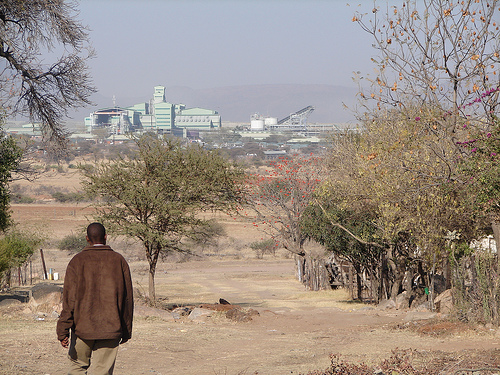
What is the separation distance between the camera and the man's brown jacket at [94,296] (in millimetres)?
5547

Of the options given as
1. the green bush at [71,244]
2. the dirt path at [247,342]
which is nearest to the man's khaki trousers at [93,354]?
the dirt path at [247,342]

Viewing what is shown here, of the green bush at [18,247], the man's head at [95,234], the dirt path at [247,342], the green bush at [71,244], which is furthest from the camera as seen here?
the green bush at [71,244]

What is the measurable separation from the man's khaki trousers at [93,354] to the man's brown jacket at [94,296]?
0.11m

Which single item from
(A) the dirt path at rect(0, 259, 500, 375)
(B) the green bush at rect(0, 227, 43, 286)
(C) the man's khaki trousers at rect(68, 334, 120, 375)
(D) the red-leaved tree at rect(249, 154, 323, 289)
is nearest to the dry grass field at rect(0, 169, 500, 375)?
(A) the dirt path at rect(0, 259, 500, 375)

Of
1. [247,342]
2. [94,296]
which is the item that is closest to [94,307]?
[94,296]

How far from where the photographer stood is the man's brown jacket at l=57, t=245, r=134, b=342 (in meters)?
5.55

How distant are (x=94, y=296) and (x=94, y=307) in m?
0.10

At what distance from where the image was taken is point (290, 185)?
30094mm

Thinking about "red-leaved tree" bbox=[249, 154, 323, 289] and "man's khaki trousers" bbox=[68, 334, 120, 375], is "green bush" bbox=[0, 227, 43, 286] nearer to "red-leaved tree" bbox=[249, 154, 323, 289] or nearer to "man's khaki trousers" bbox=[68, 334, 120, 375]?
"red-leaved tree" bbox=[249, 154, 323, 289]

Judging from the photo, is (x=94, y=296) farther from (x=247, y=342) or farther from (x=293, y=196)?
(x=293, y=196)

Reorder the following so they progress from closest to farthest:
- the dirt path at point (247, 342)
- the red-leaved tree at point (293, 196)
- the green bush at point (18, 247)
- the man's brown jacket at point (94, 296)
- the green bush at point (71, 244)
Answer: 1. the man's brown jacket at point (94, 296)
2. the dirt path at point (247, 342)
3. the green bush at point (18, 247)
4. the red-leaved tree at point (293, 196)
5. the green bush at point (71, 244)

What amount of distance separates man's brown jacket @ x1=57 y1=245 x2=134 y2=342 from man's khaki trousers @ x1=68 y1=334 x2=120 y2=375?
0.11 meters

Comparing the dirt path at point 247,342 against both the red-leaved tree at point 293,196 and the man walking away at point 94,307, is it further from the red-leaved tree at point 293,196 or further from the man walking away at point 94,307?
the red-leaved tree at point 293,196

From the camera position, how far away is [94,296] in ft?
18.4
